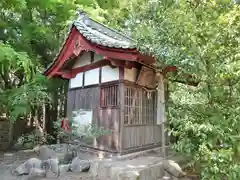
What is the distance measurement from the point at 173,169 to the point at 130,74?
8.55 ft

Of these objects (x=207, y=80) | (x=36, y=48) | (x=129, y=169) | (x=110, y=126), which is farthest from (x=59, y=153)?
(x=207, y=80)

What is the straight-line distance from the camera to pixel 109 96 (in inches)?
262

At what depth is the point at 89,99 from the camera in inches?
289

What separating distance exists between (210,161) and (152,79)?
4.42m

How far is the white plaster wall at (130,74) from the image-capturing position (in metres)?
6.37

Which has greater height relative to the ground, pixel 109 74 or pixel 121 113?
pixel 109 74

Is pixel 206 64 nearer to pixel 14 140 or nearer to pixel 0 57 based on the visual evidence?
pixel 0 57

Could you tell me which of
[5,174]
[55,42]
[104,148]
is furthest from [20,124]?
[104,148]

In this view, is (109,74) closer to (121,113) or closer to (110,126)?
(121,113)

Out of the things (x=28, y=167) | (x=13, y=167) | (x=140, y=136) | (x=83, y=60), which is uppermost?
(x=83, y=60)

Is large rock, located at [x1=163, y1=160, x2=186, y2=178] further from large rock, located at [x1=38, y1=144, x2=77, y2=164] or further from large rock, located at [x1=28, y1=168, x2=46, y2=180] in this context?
large rock, located at [x1=28, y1=168, x2=46, y2=180]

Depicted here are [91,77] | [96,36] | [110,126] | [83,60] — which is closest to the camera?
[110,126]

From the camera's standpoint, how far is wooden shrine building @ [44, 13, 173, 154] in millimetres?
6133

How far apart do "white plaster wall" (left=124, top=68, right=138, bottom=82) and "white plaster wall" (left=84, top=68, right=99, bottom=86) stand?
1124 millimetres
